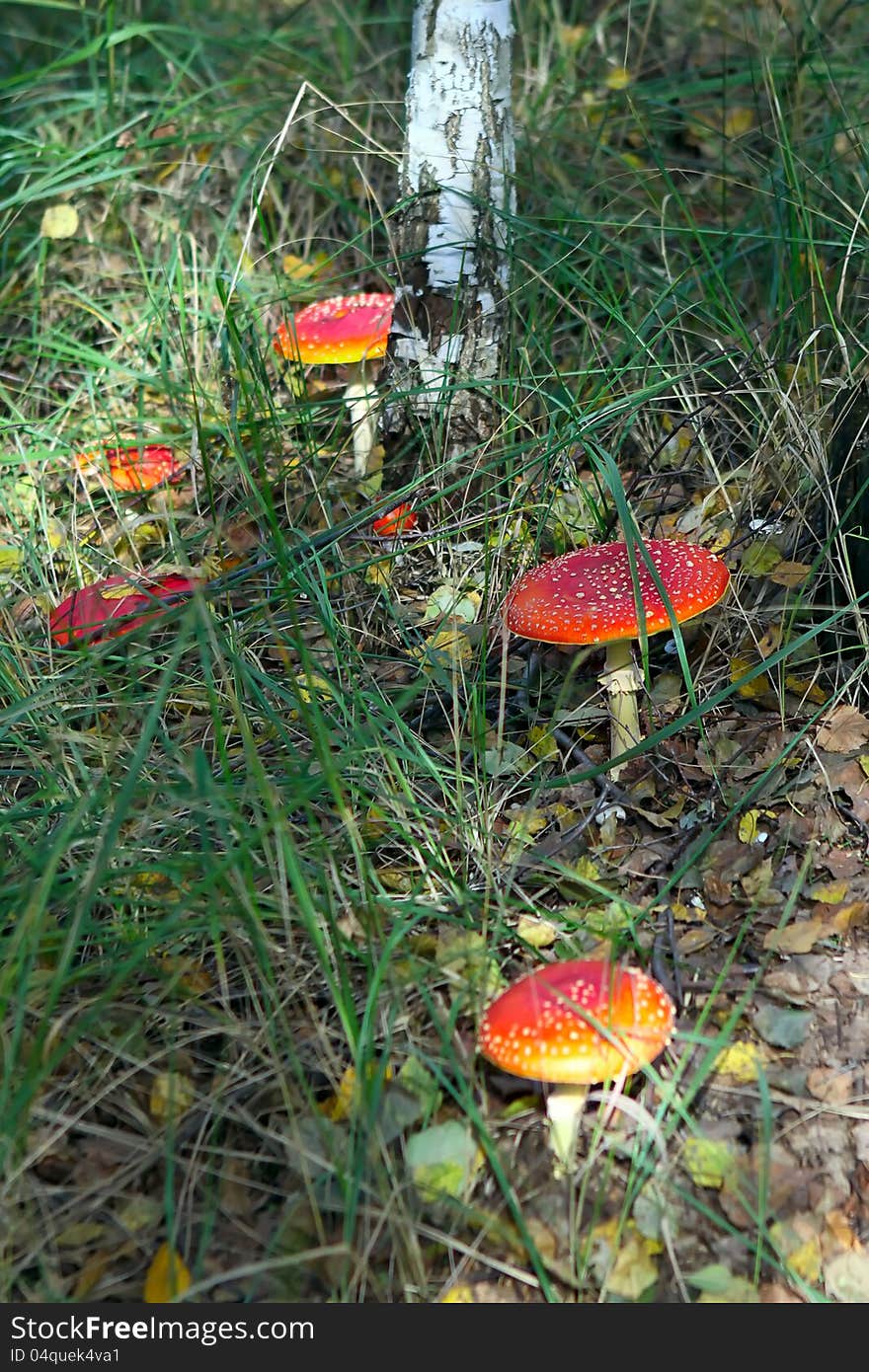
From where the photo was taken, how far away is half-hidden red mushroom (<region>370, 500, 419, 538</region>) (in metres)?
3.32

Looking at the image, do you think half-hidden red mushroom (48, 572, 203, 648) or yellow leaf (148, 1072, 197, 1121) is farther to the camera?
half-hidden red mushroom (48, 572, 203, 648)

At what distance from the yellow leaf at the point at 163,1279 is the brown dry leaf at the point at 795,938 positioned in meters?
1.28

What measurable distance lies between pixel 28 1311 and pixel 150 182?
411cm

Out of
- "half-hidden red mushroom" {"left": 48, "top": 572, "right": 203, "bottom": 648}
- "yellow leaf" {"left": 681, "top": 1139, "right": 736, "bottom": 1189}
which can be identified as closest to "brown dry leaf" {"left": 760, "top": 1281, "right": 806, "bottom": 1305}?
"yellow leaf" {"left": 681, "top": 1139, "right": 736, "bottom": 1189}

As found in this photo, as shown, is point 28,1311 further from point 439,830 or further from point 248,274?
point 248,274

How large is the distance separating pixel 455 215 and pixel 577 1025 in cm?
239

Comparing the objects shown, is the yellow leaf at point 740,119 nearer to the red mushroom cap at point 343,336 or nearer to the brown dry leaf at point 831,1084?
the red mushroom cap at point 343,336

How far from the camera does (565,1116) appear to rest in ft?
6.75

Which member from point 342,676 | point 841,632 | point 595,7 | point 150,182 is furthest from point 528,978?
point 595,7

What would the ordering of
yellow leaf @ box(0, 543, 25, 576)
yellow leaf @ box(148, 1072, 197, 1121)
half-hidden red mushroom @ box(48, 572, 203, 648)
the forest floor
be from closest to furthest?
the forest floor → yellow leaf @ box(148, 1072, 197, 1121) → half-hidden red mushroom @ box(48, 572, 203, 648) → yellow leaf @ box(0, 543, 25, 576)

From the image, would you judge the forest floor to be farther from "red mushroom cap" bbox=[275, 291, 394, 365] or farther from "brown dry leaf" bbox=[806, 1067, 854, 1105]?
"red mushroom cap" bbox=[275, 291, 394, 365]

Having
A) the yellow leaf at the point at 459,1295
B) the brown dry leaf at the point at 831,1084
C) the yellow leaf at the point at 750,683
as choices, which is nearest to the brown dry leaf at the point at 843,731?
the yellow leaf at the point at 750,683

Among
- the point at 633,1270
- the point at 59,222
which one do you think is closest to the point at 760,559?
the point at 633,1270

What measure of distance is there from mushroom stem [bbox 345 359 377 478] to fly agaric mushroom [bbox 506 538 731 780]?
1103 mm
